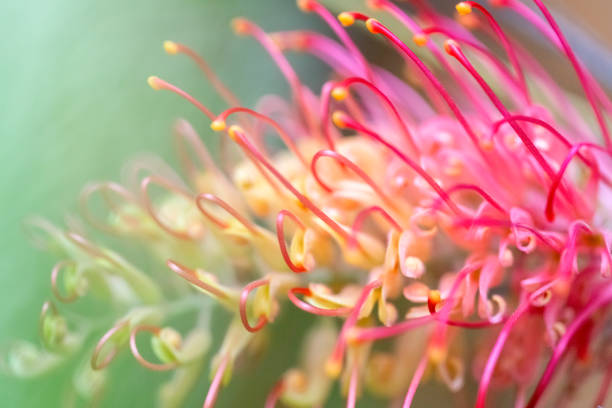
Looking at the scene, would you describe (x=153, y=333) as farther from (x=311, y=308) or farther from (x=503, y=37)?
(x=503, y=37)

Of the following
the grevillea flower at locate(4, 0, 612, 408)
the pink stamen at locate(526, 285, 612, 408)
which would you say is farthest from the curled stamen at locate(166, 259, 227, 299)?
the pink stamen at locate(526, 285, 612, 408)

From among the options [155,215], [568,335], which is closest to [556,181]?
[568,335]

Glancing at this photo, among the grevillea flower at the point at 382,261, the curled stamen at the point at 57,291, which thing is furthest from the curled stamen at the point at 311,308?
the curled stamen at the point at 57,291

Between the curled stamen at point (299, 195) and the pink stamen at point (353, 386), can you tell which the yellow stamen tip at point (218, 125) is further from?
the pink stamen at point (353, 386)

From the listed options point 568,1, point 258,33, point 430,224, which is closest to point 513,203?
point 430,224

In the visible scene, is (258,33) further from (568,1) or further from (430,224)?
(568,1)

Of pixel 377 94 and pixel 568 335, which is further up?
pixel 377 94

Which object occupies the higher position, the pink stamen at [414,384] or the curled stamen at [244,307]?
the curled stamen at [244,307]
